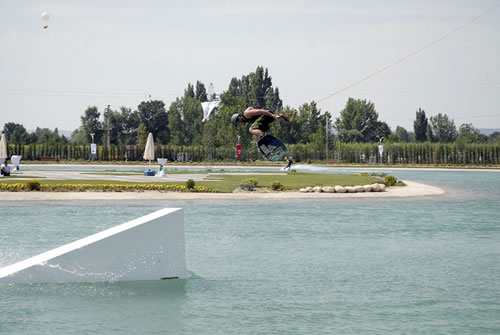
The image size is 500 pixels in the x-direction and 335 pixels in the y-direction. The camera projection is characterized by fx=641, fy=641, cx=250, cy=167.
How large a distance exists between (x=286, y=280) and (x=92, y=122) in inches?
4626

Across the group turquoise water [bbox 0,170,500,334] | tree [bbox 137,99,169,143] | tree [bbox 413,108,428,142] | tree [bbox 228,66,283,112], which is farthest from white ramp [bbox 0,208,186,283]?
tree [bbox 413,108,428,142]

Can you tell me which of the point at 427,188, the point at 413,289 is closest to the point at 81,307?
the point at 413,289

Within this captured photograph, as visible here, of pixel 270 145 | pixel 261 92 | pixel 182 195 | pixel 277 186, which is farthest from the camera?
pixel 261 92

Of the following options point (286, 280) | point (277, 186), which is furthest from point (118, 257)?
point (277, 186)

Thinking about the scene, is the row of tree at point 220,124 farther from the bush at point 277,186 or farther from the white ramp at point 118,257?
the white ramp at point 118,257

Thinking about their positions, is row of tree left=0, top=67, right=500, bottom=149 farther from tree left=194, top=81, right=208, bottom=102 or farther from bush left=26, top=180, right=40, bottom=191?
bush left=26, top=180, right=40, bottom=191

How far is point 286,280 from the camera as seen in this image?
49.9 ft

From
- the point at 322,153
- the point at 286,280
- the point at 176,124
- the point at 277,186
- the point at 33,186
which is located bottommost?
the point at 286,280

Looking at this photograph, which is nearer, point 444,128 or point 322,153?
point 322,153

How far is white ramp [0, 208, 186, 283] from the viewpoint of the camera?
13273 mm

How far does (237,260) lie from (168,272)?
3693 millimetres

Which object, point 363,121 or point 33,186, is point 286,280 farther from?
point 363,121

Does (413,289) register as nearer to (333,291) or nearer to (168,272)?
(333,291)

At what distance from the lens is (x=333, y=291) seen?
14180mm
